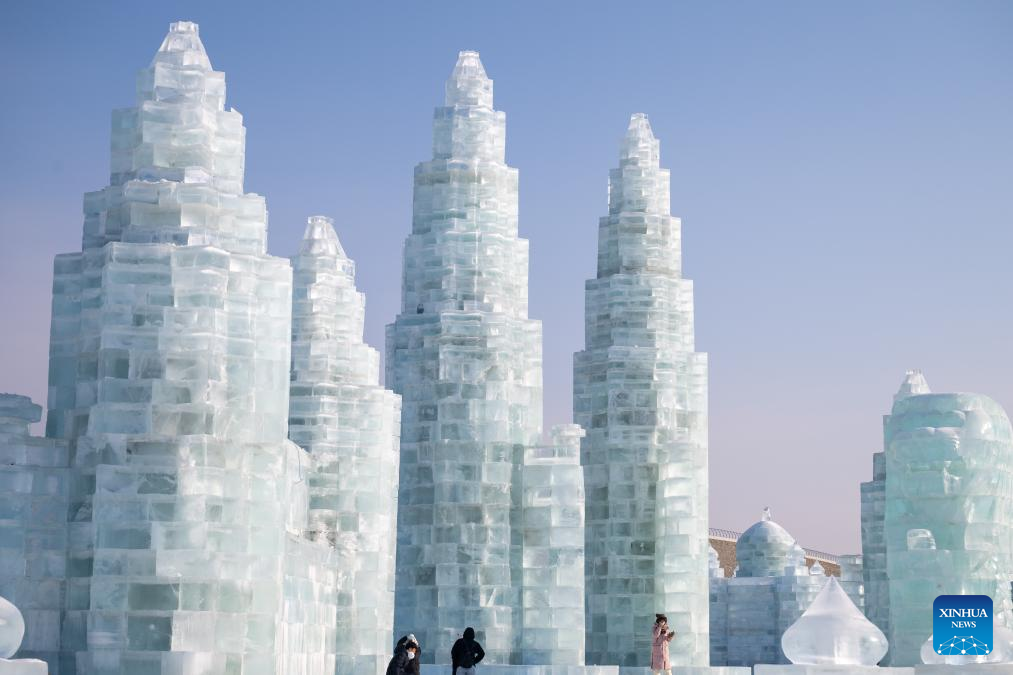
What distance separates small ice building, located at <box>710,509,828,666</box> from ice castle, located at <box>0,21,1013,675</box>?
7.53 meters

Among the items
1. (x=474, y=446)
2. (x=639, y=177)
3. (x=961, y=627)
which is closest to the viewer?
(x=961, y=627)

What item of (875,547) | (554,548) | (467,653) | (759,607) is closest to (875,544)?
(875,547)

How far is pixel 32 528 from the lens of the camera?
67.1ft

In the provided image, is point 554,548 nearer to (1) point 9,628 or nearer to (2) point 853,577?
(1) point 9,628

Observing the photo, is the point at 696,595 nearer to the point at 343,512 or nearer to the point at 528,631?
the point at 528,631

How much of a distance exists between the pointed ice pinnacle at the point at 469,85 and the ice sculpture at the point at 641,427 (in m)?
6.39

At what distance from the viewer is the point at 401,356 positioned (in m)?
Result: 32.1

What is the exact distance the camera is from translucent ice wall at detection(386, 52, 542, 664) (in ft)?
102

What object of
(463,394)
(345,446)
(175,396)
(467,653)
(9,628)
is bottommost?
(467,653)

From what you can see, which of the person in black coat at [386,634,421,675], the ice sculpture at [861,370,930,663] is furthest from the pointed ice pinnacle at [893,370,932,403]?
the person in black coat at [386,634,421,675]

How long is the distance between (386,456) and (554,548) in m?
4.19

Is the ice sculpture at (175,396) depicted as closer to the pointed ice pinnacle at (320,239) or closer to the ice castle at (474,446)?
the ice castle at (474,446)

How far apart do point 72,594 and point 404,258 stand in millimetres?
13995

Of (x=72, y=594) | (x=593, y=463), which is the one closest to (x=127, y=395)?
(x=72, y=594)
